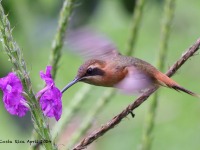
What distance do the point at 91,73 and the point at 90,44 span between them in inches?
6.1

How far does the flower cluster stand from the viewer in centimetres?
167

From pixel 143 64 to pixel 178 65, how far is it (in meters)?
0.52

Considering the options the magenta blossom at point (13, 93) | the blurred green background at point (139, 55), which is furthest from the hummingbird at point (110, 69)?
the blurred green background at point (139, 55)

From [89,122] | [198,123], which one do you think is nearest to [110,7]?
[198,123]

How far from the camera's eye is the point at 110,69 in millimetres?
2336

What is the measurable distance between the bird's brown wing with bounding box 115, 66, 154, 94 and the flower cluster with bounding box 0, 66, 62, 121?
0.40 m

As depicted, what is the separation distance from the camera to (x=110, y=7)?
556cm

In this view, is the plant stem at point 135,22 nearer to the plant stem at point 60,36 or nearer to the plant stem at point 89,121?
the plant stem at point 89,121

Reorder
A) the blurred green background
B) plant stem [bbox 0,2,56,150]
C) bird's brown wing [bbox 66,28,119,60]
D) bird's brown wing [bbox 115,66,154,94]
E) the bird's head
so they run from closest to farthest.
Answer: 1. plant stem [bbox 0,2,56,150]
2. bird's brown wing [bbox 115,66,154,94]
3. the bird's head
4. bird's brown wing [bbox 66,28,119,60]
5. the blurred green background

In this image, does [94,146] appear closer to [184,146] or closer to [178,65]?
[184,146]

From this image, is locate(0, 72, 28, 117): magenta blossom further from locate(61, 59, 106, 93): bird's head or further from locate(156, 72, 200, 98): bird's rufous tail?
locate(156, 72, 200, 98): bird's rufous tail

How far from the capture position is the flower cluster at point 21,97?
65.8 inches

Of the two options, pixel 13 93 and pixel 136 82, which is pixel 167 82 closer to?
pixel 136 82

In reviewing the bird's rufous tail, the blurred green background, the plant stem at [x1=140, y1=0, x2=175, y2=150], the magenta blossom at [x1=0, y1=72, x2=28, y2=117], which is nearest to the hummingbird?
the bird's rufous tail
